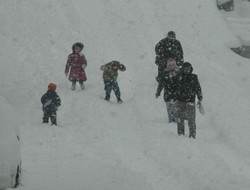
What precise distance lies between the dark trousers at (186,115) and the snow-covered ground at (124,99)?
0.81 ft

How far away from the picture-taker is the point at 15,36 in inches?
878

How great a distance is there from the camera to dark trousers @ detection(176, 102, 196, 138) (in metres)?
13.5

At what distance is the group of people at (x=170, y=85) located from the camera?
13.5 m

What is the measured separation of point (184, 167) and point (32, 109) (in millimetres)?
6384

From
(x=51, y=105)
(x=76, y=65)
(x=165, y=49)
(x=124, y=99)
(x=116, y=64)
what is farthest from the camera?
(x=124, y=99)

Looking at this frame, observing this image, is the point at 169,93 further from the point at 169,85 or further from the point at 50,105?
the point at 50,105

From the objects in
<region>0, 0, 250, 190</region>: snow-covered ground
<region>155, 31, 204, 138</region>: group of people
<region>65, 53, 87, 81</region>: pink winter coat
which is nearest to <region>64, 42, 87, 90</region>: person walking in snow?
<region>65, 53, 87, 81</region>: pink winter coat

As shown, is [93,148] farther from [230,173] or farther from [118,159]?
[230,173]

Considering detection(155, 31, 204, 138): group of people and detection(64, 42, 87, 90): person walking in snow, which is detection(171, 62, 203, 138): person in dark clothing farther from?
detection(64, 42, 87, 90): person walking in snow

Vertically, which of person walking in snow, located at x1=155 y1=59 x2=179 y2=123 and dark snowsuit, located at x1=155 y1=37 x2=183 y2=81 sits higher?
dark snowsuit, located at x1=155 y1=37 x2=183 y2=81

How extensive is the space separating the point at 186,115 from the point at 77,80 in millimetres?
4817

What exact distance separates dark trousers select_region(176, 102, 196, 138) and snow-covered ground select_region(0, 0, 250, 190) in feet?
0.81

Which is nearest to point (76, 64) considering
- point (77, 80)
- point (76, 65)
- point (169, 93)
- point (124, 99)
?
point (76, 65)

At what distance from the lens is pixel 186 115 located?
13.8 meters
